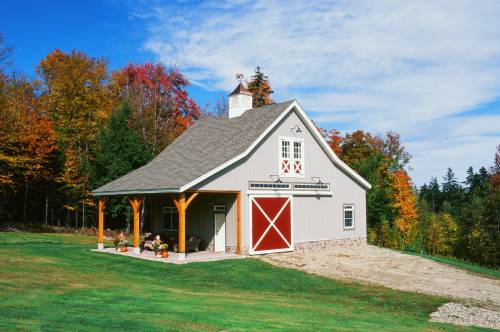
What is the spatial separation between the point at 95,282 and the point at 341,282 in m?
7.97

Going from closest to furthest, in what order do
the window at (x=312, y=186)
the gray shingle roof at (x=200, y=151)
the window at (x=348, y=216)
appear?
the gray shingle roof at (x=200, y=151), the window at (x=312, y=186), the window at (x=348, y=216)

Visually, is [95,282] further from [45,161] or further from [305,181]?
[45,161]

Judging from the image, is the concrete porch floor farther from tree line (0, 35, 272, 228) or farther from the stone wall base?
tree line (0, 35, 272, 228)

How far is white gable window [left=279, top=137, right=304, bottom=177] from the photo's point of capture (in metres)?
24.2

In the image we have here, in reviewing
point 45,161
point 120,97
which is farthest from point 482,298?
point 120,97

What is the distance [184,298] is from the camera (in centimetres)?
1216

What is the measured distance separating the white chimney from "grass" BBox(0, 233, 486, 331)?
10.1 meters

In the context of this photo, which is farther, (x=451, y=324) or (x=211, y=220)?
(x=211, y=220)

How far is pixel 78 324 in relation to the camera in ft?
27.6

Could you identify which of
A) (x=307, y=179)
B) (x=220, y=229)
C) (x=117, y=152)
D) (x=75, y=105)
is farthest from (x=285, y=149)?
(x=75, y=105)

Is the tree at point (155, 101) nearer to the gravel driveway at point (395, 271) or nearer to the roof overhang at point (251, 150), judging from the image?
the roof overhang at point (251, 150)

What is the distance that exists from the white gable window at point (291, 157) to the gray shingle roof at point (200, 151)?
1574 millimetres

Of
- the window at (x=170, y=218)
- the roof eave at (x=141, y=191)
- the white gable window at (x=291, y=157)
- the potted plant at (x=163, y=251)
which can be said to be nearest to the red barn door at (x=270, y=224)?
the white gable window at (x=291, y=157)

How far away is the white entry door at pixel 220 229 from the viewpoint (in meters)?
22.7
